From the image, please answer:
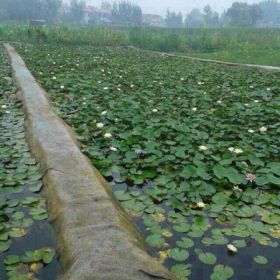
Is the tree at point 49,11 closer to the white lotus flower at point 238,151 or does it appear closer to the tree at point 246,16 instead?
the tree at point 246,16

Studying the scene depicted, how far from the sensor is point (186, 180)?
9.73ft

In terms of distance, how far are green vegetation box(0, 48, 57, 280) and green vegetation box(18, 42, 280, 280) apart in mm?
558

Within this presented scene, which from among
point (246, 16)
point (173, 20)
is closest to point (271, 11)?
point (173, 20)

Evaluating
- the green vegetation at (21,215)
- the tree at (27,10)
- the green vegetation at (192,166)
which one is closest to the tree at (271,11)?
the tree at (27,10)

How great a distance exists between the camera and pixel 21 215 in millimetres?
2418

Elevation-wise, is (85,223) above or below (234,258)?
above

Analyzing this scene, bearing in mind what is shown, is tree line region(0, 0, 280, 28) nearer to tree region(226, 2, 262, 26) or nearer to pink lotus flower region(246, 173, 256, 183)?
tree region(226, 2, 262, 26)

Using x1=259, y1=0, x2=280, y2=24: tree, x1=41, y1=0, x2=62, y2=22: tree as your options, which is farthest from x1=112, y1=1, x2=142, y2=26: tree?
x1=259, y1=0, x2=280, y2=24: tree

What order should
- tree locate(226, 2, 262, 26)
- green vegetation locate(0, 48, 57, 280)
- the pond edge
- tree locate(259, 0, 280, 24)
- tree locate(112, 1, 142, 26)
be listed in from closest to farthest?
1. the pond edge
2. green vegetation locate(0, 48, 57, 280)
3. tree locate(226, 2, 262, 26)
4. tree locate(112, 1, 142, 26)
5. tree locate(259, 0, 280, 24)

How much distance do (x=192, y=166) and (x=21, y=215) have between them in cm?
135

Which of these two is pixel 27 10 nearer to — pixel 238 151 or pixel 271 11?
pixel 238 151

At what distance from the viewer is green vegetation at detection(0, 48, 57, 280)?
1.94 meters

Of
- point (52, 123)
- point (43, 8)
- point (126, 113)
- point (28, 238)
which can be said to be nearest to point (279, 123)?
point (126, 113)

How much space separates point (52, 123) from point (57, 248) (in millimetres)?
2122
